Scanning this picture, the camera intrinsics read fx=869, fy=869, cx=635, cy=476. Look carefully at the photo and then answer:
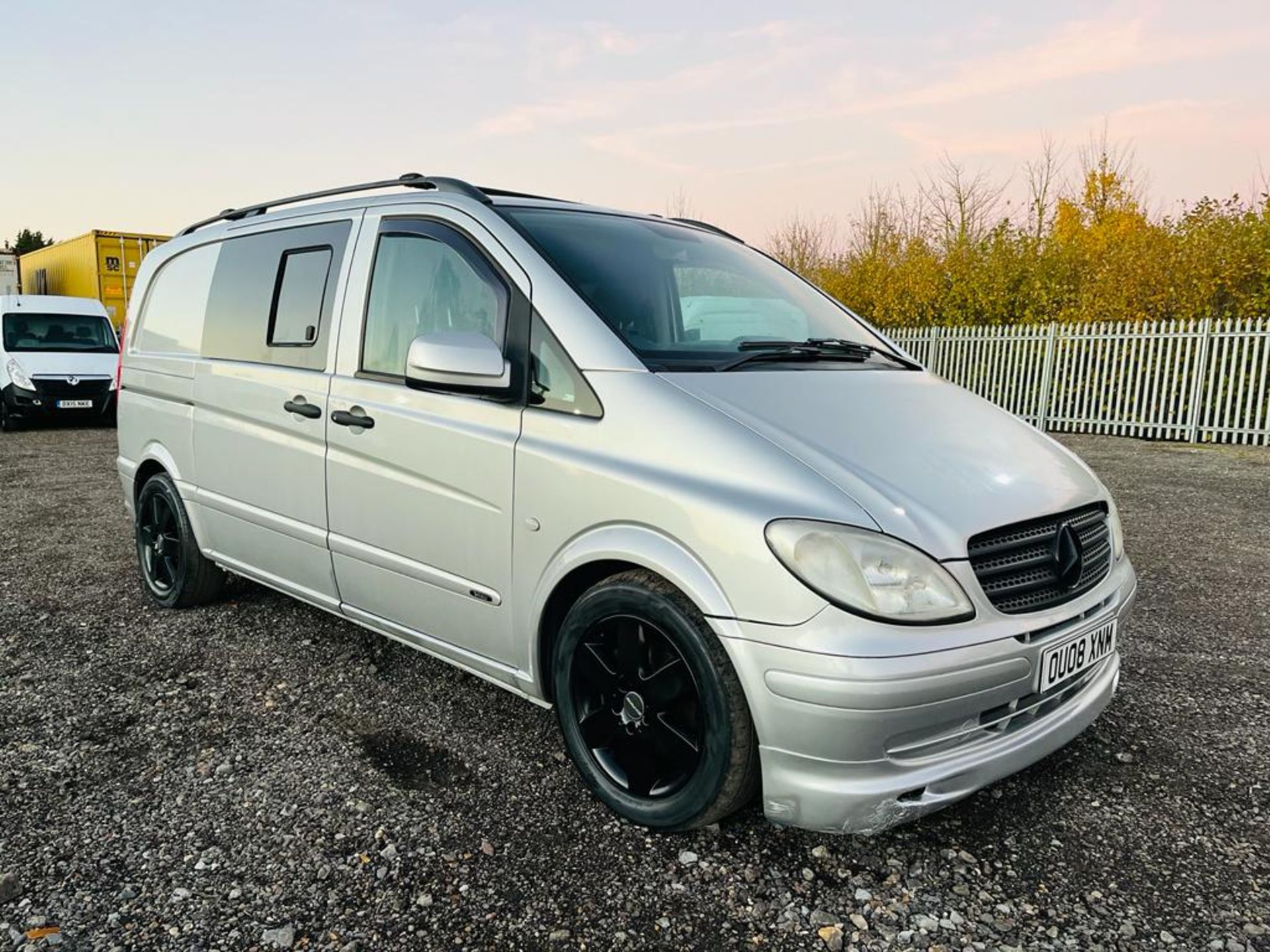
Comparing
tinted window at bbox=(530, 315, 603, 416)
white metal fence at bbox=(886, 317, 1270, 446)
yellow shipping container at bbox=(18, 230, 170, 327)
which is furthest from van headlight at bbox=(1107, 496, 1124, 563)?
yellow shipping container at bbox=(18, 230, 170, 327)

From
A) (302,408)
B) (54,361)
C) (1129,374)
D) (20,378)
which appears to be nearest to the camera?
(302,408)

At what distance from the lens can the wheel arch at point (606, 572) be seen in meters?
2.13

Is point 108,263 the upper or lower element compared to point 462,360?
upper

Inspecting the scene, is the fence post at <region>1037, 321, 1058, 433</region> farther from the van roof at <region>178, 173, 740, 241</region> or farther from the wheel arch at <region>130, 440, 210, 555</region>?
the wheel arch at <region>130, 440, 210, 555</region>

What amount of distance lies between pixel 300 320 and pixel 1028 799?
120 inches

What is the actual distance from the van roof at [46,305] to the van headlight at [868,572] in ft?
49.3

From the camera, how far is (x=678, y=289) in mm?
3086

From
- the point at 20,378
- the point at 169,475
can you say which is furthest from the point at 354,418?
the point at 20,378

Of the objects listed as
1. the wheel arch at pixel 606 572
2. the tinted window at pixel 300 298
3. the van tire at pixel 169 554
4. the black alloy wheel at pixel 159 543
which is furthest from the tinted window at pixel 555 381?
Result: the black alloy wheel at pixel 159 543

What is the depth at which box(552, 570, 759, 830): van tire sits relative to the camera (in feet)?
7.03

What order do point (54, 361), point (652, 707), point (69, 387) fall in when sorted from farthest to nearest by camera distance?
point (54, 361) → point (69, 387) → point (652, 707)

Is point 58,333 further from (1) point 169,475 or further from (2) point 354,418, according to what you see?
(2) point 354,418

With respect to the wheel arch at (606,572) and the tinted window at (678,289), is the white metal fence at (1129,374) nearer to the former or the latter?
the tinted window at (678,289)

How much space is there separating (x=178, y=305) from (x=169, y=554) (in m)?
1.23
